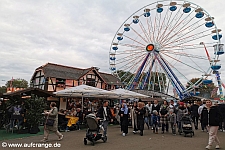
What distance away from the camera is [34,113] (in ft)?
34.0

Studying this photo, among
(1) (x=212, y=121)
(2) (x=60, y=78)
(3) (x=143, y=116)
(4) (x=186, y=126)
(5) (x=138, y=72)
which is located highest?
(5) (x=138, y=72)

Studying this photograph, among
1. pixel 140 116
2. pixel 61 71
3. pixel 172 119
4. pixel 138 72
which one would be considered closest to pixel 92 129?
pixel 140 116

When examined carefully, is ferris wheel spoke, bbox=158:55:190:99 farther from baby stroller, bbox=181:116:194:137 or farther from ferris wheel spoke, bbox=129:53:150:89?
baby stroller, bbox=181:116:194:137

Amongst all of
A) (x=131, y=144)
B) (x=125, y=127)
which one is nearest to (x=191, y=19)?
(x=125, y=127)

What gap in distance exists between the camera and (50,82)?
74.1ft

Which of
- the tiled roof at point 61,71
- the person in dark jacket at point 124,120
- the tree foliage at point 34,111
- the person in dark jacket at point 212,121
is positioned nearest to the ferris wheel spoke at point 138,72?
the tiled roof at point 61,71

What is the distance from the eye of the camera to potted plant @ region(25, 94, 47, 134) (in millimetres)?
10320

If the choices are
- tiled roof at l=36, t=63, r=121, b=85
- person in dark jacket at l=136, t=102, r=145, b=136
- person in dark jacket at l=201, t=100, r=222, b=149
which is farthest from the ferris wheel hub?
person in dark jacket at l=201, t=100, r=222, b=149

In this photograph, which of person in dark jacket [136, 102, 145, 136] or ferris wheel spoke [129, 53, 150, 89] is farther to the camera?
ferris wheel spoke [129, 53, 150, 89]

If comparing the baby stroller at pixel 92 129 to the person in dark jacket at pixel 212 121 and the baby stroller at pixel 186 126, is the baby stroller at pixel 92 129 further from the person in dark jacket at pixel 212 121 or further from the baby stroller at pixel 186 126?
the baby stroller at pixel 186 126

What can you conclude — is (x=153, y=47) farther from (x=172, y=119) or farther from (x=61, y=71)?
(x=172, y=119)

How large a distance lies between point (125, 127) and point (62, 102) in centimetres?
1332

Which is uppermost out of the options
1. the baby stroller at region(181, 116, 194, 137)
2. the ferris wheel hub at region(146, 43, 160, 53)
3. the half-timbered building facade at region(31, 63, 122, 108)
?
the ferris wheel hub at region(146, 43, 160, 53)

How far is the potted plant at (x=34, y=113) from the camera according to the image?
1032 cm
